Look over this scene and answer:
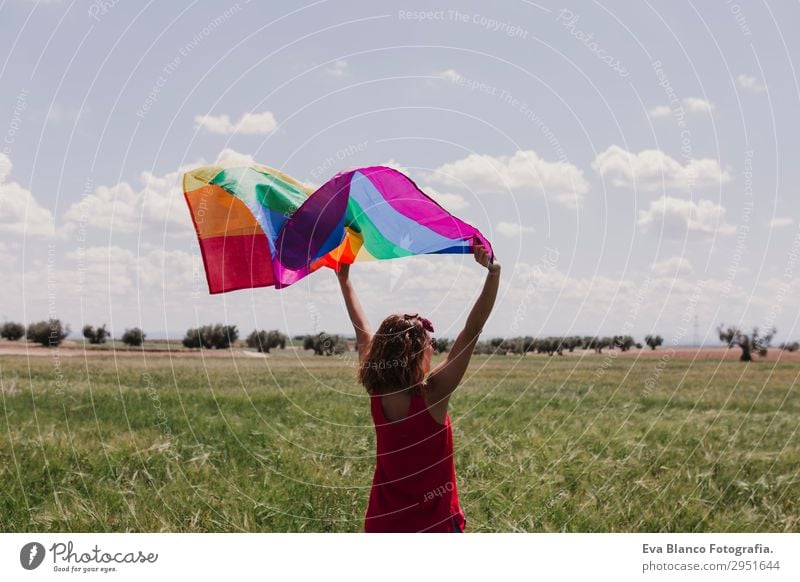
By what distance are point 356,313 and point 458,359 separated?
1.93 meters

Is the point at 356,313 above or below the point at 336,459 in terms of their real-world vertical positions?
above

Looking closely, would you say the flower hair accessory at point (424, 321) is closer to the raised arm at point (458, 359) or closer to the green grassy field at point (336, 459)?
the raised arm at point (458, 359)

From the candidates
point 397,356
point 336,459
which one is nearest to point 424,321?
point 397,356

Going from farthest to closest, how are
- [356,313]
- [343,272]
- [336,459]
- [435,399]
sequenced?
[336,459], [343,272], [356,313], [435,399]

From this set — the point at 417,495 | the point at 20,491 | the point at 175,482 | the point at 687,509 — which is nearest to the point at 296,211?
the point at 417,495

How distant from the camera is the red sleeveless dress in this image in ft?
18.2

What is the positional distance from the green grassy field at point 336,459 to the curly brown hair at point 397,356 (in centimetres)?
414

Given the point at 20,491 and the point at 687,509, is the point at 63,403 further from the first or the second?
the point at 687,509

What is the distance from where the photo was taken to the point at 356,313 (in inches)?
286

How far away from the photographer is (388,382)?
18.6ft

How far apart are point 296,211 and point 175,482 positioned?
Result: 4.41m

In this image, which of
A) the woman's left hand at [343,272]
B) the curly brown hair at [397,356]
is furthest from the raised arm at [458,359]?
the woman's left hand at [343,272]

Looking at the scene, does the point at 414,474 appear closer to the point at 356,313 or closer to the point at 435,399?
the point at 435,399

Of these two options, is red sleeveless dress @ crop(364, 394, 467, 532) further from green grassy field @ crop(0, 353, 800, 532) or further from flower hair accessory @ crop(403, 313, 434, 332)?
green grassy field @ crop(0, 353, 800, 532)
